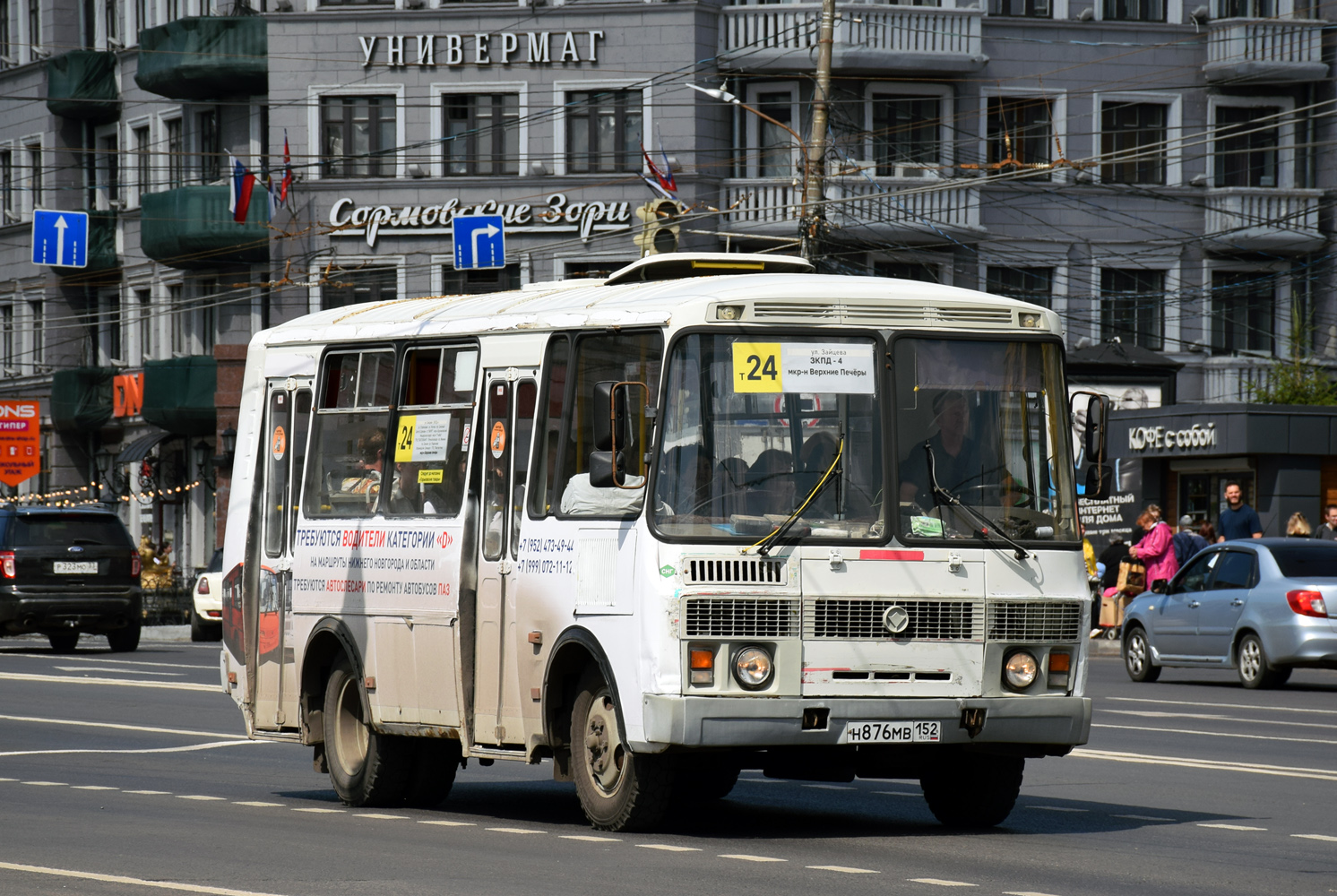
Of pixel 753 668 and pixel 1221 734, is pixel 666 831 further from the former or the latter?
pixel 1221 734

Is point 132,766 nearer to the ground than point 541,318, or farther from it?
nearer to the ground

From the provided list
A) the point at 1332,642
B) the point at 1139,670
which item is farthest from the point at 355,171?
the point at 1332,642

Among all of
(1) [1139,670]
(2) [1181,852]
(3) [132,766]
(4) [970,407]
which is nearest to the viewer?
(2) [1181,852]

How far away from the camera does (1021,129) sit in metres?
45.0

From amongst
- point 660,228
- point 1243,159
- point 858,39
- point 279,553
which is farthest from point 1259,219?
point 279,553

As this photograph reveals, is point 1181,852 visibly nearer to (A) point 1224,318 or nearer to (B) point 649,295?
(B) point 649,295

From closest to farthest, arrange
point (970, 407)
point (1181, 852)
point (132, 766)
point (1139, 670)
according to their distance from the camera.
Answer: point (1181, 852), point (970, 407), point (132, 766), point (1139, 670)

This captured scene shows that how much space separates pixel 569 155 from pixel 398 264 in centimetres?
384

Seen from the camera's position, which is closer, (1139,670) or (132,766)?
(132,766)

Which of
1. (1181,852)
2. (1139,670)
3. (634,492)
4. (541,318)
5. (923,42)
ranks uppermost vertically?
(923,42)

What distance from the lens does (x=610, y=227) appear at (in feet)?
147

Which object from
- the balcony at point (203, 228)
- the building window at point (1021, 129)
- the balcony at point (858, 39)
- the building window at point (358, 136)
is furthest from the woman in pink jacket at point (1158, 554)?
the balcony at point (203, 228)

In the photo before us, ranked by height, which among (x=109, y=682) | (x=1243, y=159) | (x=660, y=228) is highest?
(x=1243, y=159)

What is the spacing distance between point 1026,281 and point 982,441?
3461cm
